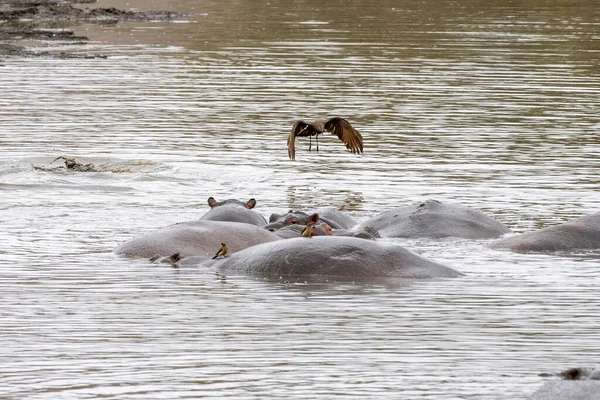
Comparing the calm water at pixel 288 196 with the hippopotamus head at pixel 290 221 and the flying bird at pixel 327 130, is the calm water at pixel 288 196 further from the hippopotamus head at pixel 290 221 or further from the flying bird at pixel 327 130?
the hippopotamus head at pixel 290 221

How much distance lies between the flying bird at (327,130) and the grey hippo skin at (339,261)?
12.1 ft

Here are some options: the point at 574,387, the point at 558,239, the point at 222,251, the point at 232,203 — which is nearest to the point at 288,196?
the point at 232,203

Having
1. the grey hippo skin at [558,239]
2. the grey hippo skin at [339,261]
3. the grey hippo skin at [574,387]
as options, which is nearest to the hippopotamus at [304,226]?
the grey hippo skin at [339,261]

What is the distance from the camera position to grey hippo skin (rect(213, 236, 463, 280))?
10.5m

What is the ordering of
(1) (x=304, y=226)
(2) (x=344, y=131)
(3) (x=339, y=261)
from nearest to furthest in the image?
(3) (x=339, y=261) < (1) (x=304, y=226) < (2) (x=344, y=131)

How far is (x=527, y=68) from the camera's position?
2988 cm

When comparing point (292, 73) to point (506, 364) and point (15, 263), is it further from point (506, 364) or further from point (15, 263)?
point (506, 364)

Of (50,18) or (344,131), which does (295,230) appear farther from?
(50,18)

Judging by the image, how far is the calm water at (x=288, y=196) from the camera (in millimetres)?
7805

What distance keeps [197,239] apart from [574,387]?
551 centimetres

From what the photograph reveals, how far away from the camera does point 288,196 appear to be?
15.4 meters

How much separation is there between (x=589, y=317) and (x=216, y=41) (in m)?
27.5

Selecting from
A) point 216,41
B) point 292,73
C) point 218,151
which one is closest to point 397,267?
point 218,151

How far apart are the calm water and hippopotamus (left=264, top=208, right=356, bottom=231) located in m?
0.67
